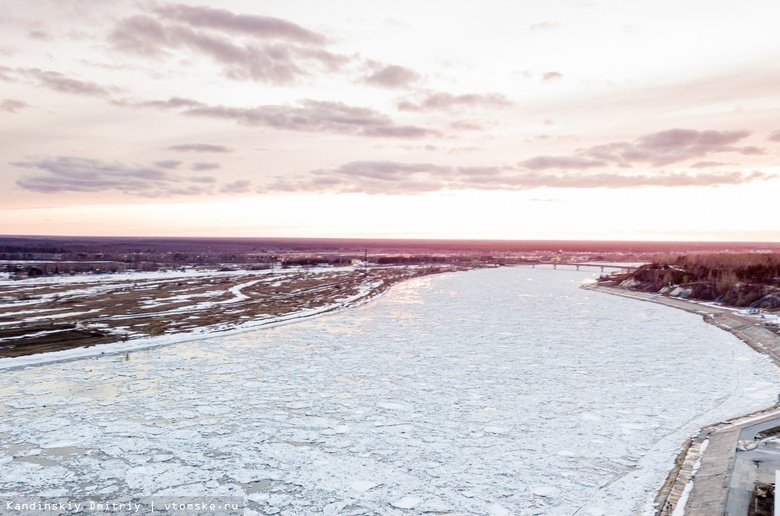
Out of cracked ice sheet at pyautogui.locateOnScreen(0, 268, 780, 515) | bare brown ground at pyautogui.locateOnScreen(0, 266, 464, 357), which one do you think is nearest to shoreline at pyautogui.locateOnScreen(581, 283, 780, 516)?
cracked ice sheet at pyautogui.locateOnScreen(0, 268, 780, 515)

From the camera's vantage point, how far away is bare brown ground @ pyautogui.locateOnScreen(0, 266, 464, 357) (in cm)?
1830

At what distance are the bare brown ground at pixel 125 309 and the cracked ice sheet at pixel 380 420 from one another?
3.85 m

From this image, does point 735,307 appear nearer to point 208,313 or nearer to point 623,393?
point 623,393

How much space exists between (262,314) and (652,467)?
69.4ft

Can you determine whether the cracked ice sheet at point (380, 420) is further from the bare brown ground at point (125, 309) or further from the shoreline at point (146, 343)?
the bare brown ground at point (125, 309)

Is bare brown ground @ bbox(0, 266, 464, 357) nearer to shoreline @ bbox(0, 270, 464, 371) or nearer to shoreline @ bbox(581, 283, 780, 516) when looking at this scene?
shoreline @ bbox(0, 270, 464, 371)

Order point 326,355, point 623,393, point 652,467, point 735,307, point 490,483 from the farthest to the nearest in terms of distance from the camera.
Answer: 1. point 735,307
2. point 326,355
3. point 623,393
4. point 652,467
5. point 490,483

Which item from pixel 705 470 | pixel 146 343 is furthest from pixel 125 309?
pixel 705 470

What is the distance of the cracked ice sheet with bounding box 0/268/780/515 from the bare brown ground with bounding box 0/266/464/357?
385 centimetres

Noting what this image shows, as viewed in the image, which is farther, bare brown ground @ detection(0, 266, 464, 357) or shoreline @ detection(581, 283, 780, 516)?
bare brown ground @ detection(0, 266, 464, 357)

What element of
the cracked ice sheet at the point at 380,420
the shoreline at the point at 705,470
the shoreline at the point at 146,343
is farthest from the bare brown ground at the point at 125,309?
the shoreline at the point at 705,470

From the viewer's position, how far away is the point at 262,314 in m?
25.4

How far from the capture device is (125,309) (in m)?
26.7

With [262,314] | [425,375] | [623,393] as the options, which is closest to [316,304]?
[262,314]
